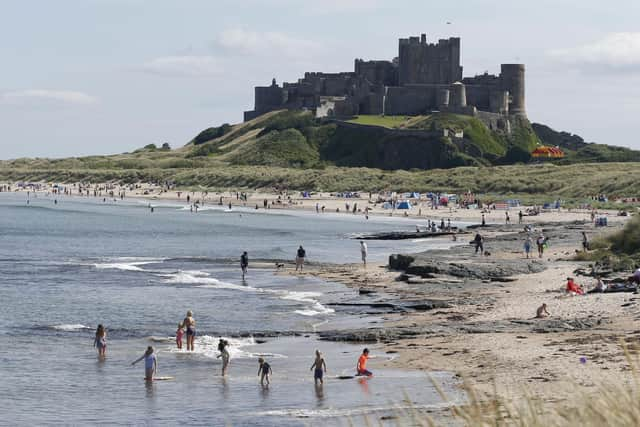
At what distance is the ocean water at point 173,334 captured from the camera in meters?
18.1

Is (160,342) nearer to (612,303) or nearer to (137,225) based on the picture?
(612,303)

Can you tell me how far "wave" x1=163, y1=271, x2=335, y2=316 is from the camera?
3070 cm

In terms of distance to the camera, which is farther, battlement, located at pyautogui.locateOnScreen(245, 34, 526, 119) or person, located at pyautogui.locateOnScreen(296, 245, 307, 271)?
battlement, located at pyautogui.locateOnScreen(245, 34, 526, 119)

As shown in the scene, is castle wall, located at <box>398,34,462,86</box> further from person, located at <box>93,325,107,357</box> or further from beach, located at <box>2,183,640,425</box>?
person, located at <box>93,325,107,357</box>

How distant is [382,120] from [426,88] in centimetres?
763

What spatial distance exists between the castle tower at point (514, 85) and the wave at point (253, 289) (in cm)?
10757

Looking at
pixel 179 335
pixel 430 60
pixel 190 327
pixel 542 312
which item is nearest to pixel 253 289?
pixel 179 335

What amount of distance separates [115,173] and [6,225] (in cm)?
7347

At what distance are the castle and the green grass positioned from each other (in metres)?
1.49

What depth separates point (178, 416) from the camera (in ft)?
57.7

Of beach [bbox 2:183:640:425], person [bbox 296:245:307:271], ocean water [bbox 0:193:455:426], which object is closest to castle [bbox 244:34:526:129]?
beach [bbox 2:183:640:425]

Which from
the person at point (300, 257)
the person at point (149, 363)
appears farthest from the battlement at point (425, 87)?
the person at point (149, 363)

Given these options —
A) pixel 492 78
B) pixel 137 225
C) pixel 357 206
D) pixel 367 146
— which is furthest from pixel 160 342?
pixel 492 78

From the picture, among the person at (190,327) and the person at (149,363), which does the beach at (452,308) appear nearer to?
the person at (190,327)
